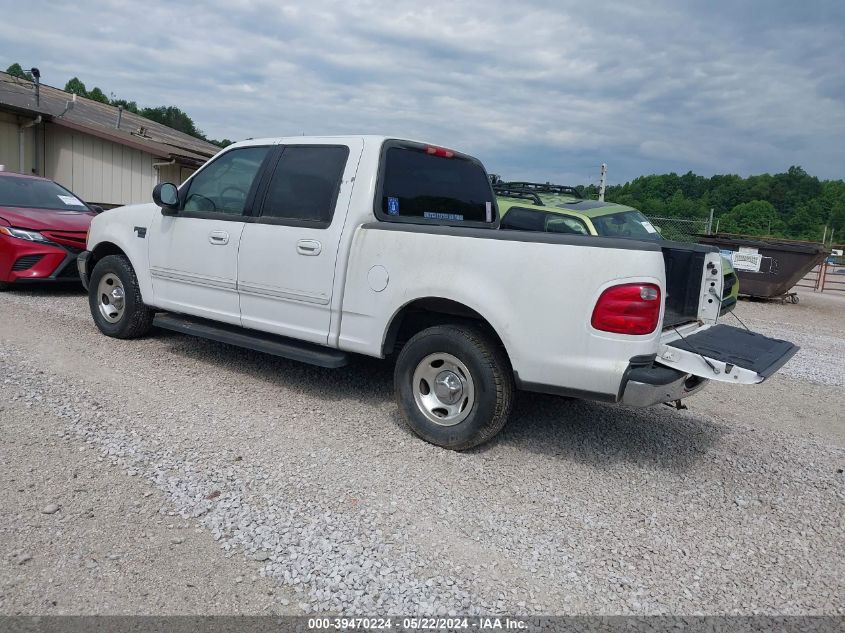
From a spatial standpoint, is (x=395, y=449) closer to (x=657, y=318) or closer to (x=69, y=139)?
(x=657, y=318)

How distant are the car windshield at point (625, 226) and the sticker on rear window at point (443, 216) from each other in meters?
4.36

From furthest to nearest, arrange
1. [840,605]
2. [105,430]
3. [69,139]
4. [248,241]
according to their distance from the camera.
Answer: [69,139], [248,241], [105,430], [840,605]

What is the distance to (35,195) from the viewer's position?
385 inches

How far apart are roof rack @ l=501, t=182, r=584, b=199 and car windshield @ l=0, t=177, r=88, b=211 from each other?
23.0ft

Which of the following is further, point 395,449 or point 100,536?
point 395,449

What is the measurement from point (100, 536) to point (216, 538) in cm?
53

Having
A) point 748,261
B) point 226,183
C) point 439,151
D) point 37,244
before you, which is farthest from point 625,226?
point 37,244

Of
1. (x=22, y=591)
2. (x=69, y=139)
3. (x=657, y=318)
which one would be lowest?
(x=22, y=591)

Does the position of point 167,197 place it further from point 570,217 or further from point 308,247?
point 570,217

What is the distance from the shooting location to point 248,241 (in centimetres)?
519

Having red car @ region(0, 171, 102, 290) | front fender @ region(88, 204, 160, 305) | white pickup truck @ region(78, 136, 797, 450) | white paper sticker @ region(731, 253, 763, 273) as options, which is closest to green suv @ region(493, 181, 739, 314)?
white pickup truck @ region(78, 136, 797, 450)

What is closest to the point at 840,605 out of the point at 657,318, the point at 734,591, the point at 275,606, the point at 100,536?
the point at 734,591

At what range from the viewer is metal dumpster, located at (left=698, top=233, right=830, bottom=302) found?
1403cm

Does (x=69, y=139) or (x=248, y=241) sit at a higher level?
(x=69, y=139)
